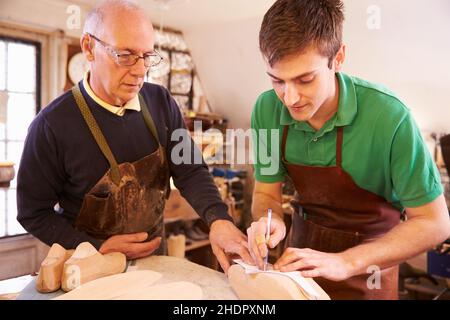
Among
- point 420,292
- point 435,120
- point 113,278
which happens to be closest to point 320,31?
point 113,278

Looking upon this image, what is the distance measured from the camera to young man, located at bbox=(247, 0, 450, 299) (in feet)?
3.34

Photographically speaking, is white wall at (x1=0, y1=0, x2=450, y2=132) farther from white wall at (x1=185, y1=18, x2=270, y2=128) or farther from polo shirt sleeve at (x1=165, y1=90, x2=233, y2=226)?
polo shirt sleeve at (x1=165, y1=90, x2=233, y2=226)

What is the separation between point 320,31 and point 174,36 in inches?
71.9

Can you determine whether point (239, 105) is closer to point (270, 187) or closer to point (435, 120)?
point (435, 120)

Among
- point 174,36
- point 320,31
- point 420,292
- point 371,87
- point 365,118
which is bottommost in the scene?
point 420,292

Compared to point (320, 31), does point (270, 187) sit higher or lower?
lower

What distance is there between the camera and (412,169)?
107 centimetres

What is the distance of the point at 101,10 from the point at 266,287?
1.02 metres

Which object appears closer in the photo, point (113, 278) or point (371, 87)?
point (113, 278)

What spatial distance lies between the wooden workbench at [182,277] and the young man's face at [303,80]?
0.54m

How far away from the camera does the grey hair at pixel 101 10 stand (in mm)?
1266

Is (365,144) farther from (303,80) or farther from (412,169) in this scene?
(303,80)

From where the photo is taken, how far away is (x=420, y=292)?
10.9 feet

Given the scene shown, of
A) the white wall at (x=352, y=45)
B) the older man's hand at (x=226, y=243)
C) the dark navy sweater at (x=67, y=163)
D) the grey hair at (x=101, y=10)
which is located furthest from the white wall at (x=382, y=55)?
the older man's hand at (x=226, y=243)
